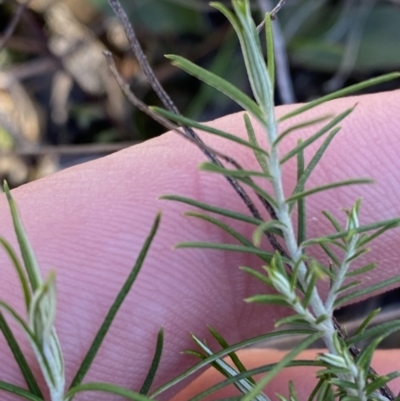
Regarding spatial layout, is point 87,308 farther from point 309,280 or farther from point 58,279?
point 309,280

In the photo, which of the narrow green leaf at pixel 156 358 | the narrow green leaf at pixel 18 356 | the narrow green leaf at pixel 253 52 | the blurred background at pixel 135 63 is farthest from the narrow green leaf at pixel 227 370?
the blurred background at pixel 135 63

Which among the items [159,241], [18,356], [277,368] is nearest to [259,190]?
[277,368]

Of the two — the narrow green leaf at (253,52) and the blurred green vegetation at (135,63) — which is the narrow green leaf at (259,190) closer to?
the narrow green leaf at (253,52)

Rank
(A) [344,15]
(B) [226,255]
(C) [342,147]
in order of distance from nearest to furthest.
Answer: (B) [226,255], (C) [342,147], (A) [344,15]

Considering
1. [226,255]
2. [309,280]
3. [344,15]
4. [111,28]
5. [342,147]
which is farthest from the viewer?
[111,28]

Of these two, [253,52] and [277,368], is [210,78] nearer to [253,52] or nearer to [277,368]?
[253,52]

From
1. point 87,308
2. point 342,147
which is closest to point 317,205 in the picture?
point 342,147

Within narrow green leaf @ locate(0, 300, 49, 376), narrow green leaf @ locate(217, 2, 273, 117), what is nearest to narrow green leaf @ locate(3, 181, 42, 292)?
narrow green leaf @ locate(0, 300, 49, 376)

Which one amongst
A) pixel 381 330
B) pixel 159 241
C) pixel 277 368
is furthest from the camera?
pixel 159 241
